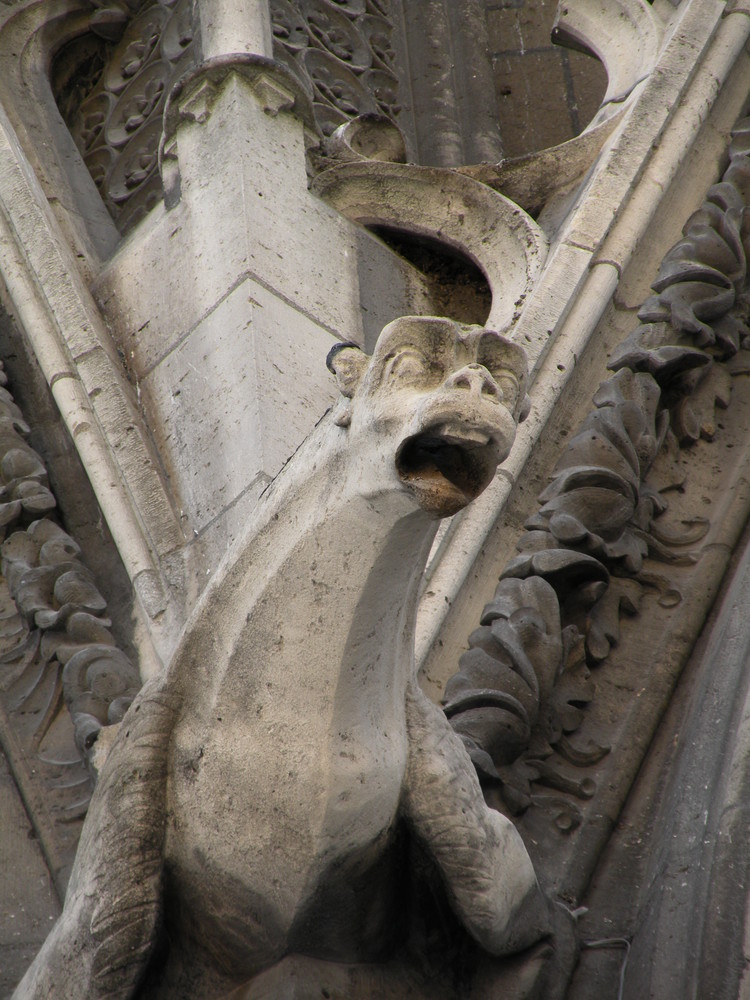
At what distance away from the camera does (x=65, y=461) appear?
3.28 metres

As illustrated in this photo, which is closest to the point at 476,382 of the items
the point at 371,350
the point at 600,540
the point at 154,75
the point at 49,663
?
the point at 600,540

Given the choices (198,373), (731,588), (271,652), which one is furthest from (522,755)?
(198,373)

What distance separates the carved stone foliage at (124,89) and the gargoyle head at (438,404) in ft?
6.83

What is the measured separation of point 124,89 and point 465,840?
9.45 feet

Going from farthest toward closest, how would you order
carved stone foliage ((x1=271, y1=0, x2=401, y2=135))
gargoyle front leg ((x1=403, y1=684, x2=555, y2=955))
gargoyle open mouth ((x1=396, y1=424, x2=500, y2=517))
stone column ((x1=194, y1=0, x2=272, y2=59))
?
1. carved stone foliage ((x1=271, y1=0, x2=401, y2=135))
2. stone column ((x1=194, y1=0, x2=272, y2=59))
3. gargoyle front leg ((x1=403, y1=684, x2=555, y2=955))
4. gargoyle open mouth ((x1=396, y1=424, x2=500, y2=517))

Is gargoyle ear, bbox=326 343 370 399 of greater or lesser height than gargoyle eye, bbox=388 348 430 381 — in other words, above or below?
below

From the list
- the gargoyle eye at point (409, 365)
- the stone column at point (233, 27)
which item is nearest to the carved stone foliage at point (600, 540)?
the gargoyle eye at point (409, 365)

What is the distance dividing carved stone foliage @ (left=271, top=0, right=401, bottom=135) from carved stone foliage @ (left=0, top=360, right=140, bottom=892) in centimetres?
144

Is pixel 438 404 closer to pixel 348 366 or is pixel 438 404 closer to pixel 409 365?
pixel 409 365

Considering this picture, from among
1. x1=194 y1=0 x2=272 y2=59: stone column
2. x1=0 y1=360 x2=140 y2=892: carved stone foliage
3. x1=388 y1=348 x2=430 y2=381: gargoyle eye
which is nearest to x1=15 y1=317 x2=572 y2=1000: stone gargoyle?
x1=388 y1=348 x2=430 y2=381: gargoyle eye

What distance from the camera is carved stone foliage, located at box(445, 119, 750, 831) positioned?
2.54m

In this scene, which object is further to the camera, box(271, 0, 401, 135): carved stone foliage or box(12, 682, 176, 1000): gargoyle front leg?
box(271, 0, 401, 135): carved stone foliage

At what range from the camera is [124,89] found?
4.44 meters

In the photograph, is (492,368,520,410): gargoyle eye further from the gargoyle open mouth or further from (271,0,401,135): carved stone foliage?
(271,0,401,135): carved stone foliage
